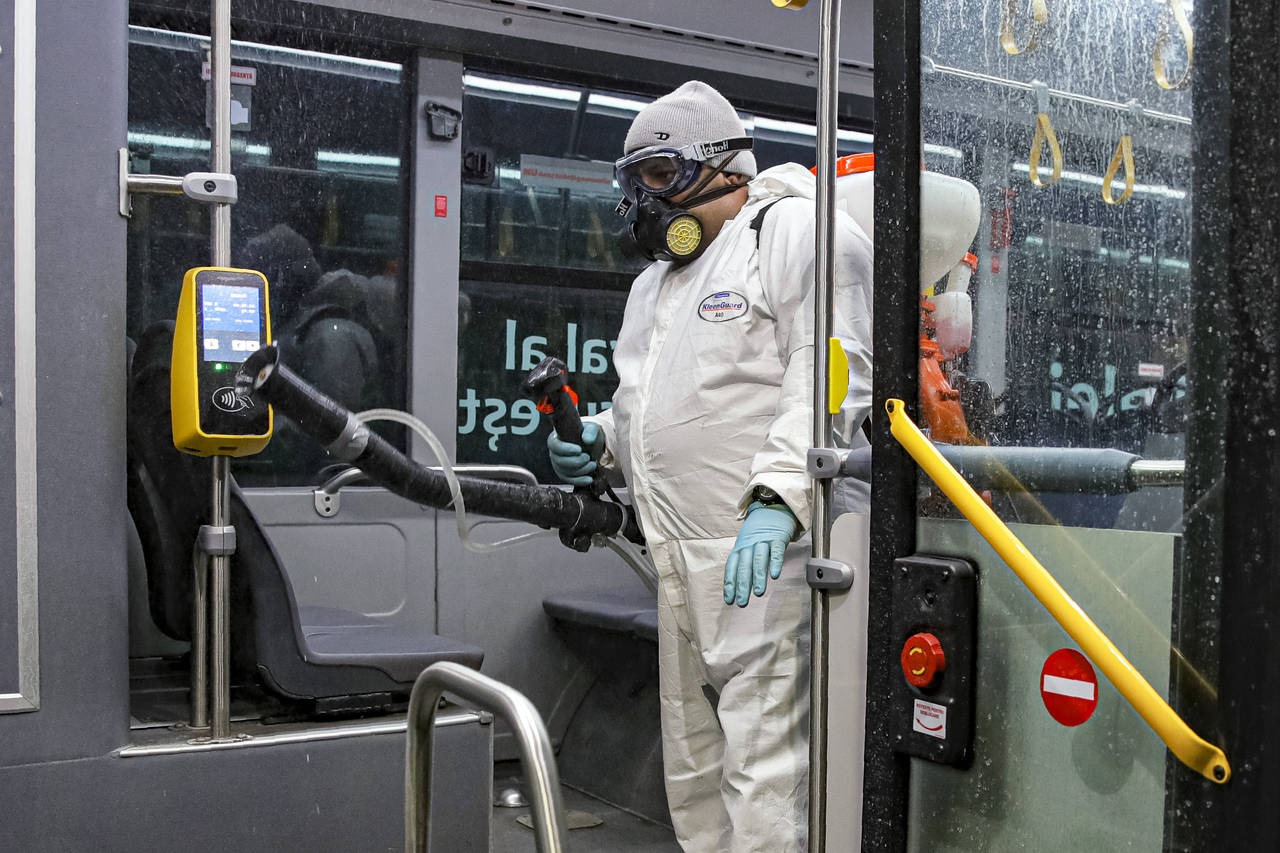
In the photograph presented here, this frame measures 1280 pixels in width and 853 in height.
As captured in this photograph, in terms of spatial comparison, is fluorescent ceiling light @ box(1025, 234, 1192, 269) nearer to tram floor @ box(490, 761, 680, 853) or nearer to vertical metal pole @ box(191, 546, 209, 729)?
vertical metal pole @ box(191, 546, 209, 729)

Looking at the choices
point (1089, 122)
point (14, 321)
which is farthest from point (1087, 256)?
point (14, 321)

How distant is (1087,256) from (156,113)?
320cm

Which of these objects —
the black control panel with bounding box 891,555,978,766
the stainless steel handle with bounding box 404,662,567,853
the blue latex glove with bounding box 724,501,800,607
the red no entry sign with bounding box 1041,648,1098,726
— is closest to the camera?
the stainless steel handle with bounding box 404,662,567,853

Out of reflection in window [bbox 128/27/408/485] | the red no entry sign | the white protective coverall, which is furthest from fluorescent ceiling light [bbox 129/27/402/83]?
the red no entry sign

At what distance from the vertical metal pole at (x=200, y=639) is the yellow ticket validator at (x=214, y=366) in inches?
9.7

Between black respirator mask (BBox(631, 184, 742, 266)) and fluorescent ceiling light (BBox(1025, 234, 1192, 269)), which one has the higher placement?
black respirator mask (BBox(631, 184, 742, 266))

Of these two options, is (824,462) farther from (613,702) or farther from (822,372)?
(613,702)

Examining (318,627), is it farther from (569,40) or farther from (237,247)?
(569,40)

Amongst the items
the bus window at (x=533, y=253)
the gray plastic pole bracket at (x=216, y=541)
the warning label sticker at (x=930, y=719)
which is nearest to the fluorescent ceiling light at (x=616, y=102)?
the bus window at (x=533, y=253)

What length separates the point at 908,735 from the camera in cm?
167

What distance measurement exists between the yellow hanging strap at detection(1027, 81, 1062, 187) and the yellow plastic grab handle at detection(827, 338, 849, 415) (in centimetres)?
52

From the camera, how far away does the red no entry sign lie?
1470 mm

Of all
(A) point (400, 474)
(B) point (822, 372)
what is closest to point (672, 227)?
(A) point (400, 474)

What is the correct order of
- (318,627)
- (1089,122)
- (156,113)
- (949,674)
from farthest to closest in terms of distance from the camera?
(156,113) < (318,627) < (949,674) < (1089,122)
